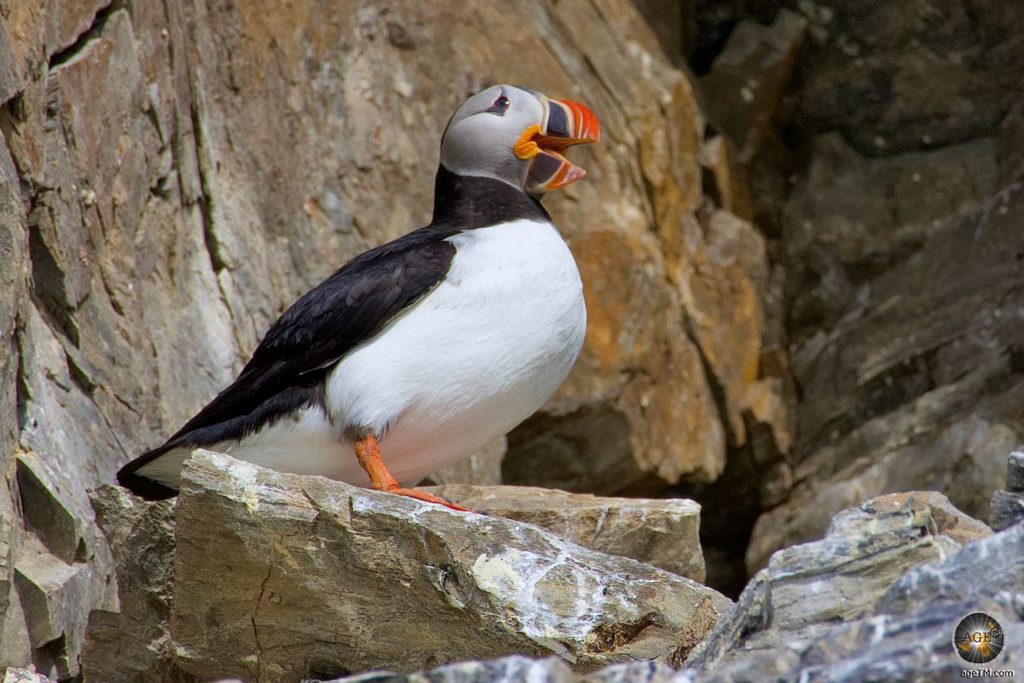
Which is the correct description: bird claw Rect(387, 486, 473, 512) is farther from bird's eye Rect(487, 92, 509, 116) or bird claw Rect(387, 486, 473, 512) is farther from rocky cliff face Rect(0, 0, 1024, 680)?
bird's eye Rect(487, 92, 509, 116)

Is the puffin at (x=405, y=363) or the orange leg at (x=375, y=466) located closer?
the orange leg at (x=375, y=466)

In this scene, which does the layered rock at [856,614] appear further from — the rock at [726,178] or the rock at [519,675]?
the rock at [726,178]

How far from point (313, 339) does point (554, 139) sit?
3.91 feet

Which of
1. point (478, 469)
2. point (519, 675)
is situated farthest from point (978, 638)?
point (478, 469)

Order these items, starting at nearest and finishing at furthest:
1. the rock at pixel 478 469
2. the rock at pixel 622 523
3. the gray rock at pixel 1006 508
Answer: the gray rock at pixel 1006 508, the rock at pixel 622 523, the rock at pixel 478 469

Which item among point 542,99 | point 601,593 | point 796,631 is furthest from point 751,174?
point 796,631

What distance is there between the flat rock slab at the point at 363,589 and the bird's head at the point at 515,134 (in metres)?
1.57

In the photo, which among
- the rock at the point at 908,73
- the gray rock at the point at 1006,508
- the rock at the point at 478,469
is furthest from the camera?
the rock at the point at 908,73

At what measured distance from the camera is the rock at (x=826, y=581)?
11.1 ft

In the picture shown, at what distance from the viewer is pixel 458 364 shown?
183 inches

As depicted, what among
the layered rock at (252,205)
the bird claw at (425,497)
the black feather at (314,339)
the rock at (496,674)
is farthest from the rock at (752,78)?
the rock at (496,674)

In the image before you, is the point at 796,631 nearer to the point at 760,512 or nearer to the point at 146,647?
the point at 146,647

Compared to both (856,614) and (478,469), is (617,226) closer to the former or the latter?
(478,469)

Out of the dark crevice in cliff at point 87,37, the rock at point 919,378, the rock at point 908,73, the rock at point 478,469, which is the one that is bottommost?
the rock at point 919,378
